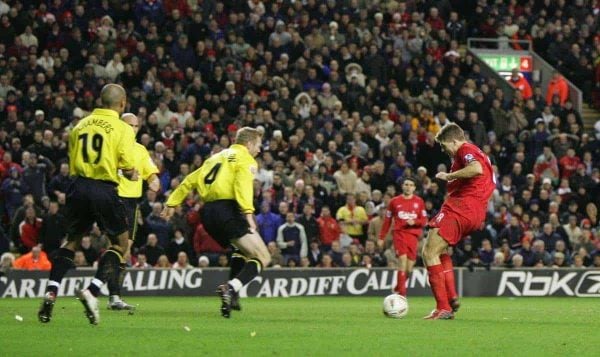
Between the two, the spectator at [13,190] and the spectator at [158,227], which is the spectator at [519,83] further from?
the spectator at [13,190]

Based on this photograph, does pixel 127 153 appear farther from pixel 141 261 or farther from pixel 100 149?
pixel 141 261

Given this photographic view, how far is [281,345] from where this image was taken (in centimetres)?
948

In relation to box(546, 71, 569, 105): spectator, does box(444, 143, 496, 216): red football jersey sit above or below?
below

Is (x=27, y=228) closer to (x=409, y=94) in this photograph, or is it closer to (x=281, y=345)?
(x=409, y=94)

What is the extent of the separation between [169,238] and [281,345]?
1382 cm

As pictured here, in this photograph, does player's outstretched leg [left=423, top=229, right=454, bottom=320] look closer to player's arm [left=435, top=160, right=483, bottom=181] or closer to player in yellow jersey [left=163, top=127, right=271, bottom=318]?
player's arm [left=435, top=160, right=483, bottom=181]

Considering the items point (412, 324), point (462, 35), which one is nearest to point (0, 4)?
point (462, 35)

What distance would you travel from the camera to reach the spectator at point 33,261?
21.5 metres

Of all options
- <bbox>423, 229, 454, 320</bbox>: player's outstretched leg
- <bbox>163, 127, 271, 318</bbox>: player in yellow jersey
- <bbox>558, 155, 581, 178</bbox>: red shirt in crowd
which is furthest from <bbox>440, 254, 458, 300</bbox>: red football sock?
<bbox>558, 155, 581, 178</bbox>: red shirt in crowd

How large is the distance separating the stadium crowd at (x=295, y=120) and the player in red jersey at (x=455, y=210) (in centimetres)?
959

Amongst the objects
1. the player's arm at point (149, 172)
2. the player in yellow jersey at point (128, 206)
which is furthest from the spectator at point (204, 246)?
the player's arm at point (149, 172)

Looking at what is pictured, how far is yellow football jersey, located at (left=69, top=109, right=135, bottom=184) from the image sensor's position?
11617 millimetres

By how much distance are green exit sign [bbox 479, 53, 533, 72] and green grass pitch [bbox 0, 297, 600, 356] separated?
18.6 m

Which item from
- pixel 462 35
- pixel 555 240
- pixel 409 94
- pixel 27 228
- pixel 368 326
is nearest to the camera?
pixel 368 326
